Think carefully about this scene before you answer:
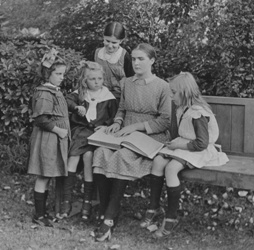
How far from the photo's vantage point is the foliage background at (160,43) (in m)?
5.93

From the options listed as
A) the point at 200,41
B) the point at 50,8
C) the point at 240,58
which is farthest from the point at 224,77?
the point at 50,8

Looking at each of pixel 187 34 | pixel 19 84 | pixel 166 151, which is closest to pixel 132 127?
pixel 166 151

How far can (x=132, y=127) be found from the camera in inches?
203

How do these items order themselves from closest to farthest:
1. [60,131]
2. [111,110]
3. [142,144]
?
[142,144], [60,131], [111,110]

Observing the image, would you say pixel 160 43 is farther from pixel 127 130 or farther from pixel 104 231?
pixel 104 231

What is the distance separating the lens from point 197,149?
479cm

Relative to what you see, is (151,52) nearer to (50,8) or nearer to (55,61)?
(55,61)

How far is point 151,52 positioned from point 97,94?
23.3 inches

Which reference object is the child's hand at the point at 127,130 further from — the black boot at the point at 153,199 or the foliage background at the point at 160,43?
the foliage background at the point at 160,43

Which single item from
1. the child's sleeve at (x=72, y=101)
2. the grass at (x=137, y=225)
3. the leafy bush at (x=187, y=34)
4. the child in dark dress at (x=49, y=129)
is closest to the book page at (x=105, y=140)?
the child in dark dress at (x=49, y=129)

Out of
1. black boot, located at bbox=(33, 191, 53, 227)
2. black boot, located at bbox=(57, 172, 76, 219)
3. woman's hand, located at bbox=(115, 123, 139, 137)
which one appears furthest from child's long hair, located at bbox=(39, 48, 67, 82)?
black boot, located at bbox=(33, 191, 53, 227)

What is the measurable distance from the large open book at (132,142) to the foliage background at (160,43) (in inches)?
45.2

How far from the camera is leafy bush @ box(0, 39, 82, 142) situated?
6082 mm

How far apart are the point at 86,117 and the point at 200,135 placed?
41.6 inches
